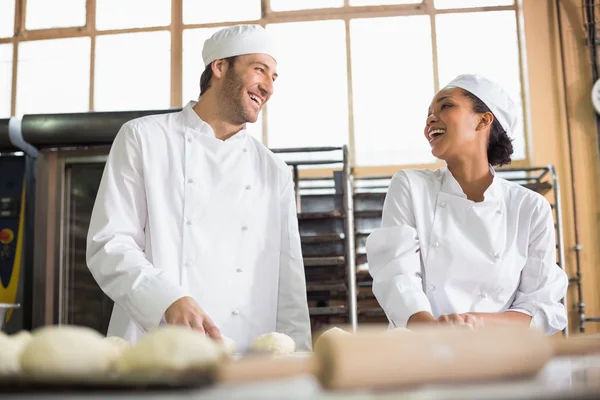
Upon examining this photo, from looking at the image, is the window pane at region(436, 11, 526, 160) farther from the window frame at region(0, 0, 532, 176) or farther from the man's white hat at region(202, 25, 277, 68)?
the man's white hat at region(202, 25, 277, 68)

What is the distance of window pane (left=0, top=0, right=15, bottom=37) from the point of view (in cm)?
590

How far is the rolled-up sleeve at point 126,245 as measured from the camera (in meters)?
1.47

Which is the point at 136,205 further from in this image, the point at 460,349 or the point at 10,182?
the point at 10,182

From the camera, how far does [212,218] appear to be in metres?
1.74

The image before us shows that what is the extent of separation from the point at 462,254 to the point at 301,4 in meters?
4.54

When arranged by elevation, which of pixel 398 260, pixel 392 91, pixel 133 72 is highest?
pixel 133 72

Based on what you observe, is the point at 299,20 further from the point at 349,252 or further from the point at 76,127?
the point at 76,127

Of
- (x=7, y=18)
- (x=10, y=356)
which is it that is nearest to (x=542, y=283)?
(x=10, y=356)

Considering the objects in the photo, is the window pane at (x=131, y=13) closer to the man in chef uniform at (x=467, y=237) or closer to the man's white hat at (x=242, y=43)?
the man's white hat at (x=242, y=43)

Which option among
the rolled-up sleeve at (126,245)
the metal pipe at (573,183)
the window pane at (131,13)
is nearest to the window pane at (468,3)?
the metal pipe at (573,183)

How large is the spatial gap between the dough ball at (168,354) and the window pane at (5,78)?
5653mm

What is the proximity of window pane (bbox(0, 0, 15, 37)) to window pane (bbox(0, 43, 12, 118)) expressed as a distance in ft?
0.43

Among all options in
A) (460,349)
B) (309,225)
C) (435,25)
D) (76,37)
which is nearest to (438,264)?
(460,349)

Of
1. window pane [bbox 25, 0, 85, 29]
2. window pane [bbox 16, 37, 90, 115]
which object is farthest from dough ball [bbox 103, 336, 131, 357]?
window pane [bbox 25, 0, 85, 29]
